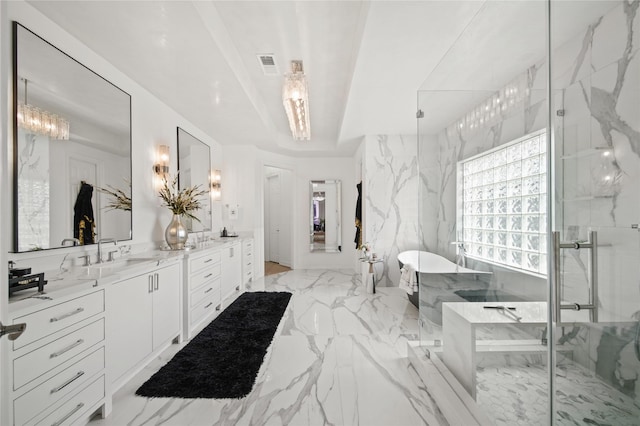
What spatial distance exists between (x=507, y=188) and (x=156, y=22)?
8.11 feet

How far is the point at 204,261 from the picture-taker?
320cm

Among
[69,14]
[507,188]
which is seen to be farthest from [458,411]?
[69,14]

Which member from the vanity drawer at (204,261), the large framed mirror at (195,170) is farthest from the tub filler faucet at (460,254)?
the large framed mirror at (195,170)

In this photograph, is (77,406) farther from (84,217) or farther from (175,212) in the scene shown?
(175,212)

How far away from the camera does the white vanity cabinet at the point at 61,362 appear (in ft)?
4.03

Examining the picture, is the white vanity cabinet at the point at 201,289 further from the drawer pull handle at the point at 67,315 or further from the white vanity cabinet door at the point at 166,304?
the drawer pull handle at the point at 67,315

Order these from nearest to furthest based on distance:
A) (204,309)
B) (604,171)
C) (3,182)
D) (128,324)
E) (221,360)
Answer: (3,182) → (604,171) → (128,324) → (221,360) → (204,309)

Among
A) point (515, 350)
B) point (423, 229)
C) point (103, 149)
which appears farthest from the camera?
point (423, 229)

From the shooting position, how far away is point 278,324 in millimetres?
3133

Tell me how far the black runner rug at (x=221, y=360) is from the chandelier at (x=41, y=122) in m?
1.83

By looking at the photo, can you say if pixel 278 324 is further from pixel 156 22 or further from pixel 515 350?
pixel 156 22

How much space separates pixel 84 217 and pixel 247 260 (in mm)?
2887

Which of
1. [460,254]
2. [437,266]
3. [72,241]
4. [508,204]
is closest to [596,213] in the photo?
[508,204]

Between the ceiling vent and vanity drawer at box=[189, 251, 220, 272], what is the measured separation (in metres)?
2.17
